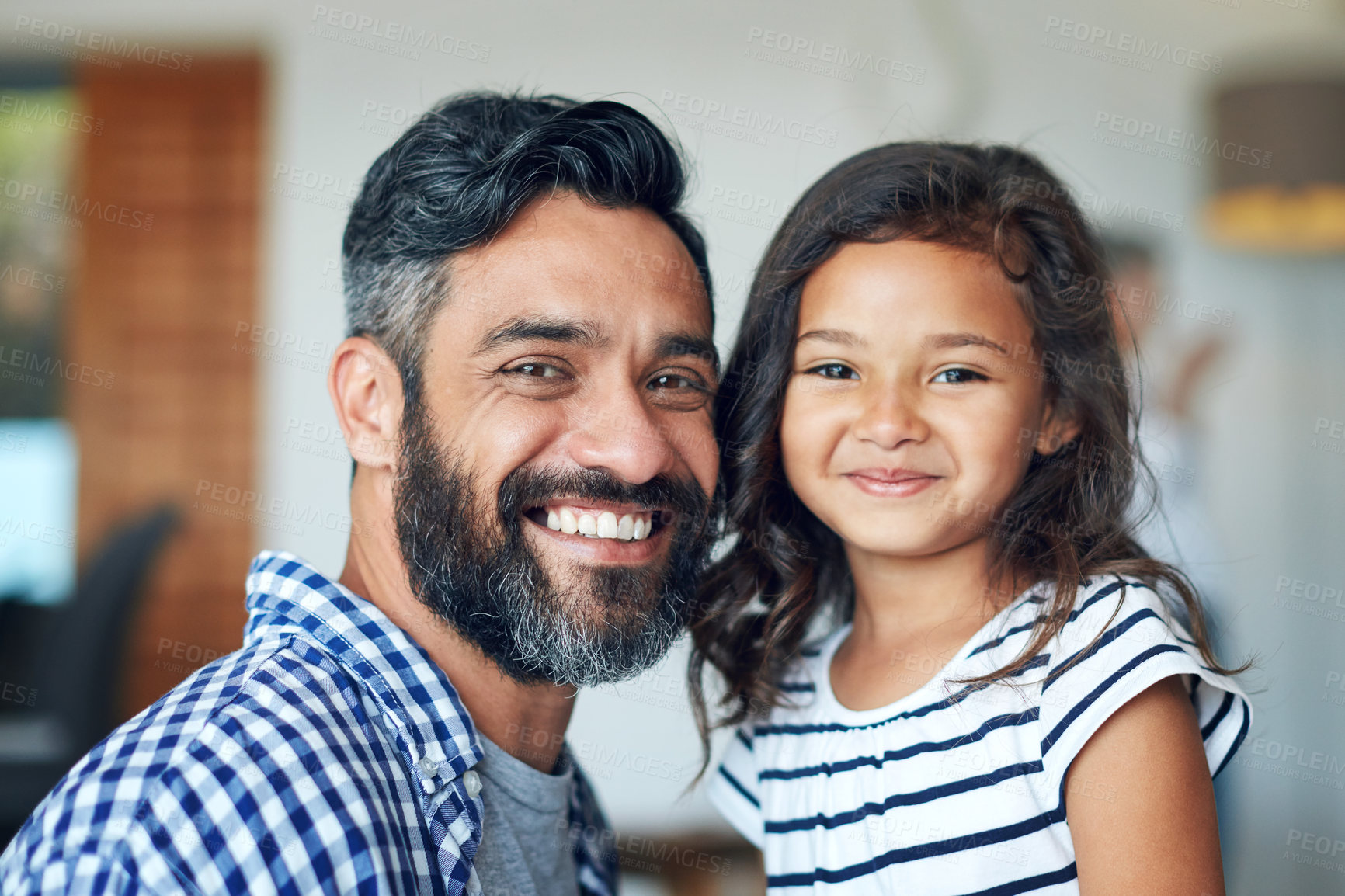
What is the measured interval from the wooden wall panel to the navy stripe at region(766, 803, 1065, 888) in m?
3.10

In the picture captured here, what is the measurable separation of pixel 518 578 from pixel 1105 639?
69cm

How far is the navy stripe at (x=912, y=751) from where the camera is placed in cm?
127

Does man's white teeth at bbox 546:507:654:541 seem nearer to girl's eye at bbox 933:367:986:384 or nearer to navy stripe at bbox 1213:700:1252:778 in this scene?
girl's eye at bbox 933:367:986:384

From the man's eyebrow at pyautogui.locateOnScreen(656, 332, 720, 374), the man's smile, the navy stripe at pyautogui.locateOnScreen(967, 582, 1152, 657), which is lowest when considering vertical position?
the navy stripe at pyautogui.locateOnScreen(967, 582, 1152, 657)

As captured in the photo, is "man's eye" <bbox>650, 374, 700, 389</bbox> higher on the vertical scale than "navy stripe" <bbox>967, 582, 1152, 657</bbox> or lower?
higher

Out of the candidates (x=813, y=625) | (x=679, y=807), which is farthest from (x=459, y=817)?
(x=679, y=807)

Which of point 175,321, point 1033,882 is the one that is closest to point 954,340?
point 1033,882

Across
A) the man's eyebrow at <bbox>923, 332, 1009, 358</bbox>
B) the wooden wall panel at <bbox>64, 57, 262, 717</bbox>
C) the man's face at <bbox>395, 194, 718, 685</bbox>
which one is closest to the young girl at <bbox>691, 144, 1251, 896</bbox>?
the man's eyebrow at <bbox>923, 332, 1009, 358</bbox>

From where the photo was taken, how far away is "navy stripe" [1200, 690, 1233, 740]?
128 cm

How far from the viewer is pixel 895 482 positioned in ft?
4.58

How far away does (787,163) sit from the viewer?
3.80 meters

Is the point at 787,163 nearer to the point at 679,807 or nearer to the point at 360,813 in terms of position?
the point at 679,807

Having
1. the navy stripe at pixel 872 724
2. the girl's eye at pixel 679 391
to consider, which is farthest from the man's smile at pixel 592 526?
the navy stripe at pixel 872 724

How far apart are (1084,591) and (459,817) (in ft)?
2.62
